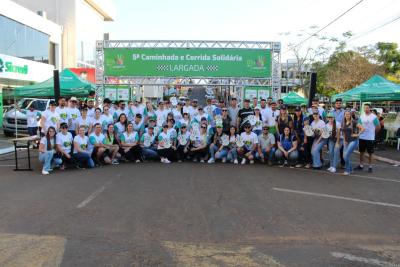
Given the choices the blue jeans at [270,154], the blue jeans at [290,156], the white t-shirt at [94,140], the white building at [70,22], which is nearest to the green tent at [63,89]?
the white t-shirt at [94,140]

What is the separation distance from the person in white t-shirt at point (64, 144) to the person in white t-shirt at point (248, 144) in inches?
186

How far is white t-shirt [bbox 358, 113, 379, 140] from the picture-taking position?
1091 cm

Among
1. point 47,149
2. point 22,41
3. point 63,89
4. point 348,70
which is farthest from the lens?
point 348,70

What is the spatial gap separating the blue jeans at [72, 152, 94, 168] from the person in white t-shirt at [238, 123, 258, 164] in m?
4.19

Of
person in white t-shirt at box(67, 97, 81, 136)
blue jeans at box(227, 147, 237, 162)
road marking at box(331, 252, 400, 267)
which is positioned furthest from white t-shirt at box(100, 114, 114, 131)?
road marking at box(331, 252, 400, 267)

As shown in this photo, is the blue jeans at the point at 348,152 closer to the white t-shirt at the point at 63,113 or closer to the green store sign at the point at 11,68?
the white t-shirt at the point at 63,113

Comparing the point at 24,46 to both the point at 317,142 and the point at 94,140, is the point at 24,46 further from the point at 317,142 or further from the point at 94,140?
the point at 317,142

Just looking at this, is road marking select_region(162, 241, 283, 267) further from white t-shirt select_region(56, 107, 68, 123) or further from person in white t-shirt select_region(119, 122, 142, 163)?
white t-shirt select_region(56, 107, 68, 123)

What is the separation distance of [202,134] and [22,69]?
20868 millimetres

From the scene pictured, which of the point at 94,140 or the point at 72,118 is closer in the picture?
the point at 94,140

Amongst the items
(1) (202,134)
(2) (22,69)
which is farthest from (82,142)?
(2) (22,69)

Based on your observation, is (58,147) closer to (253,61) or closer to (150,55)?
(150,55)

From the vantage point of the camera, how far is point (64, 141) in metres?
10.7

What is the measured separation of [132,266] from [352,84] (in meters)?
43.1
